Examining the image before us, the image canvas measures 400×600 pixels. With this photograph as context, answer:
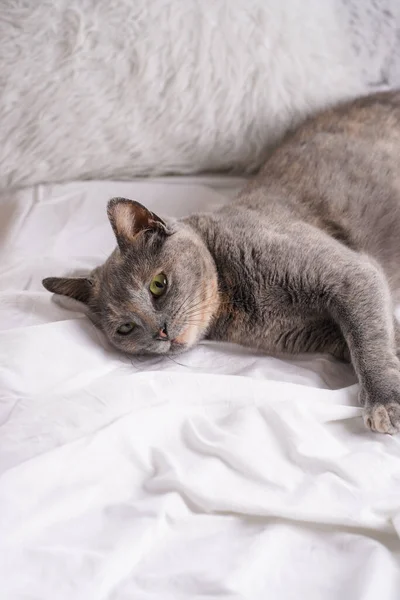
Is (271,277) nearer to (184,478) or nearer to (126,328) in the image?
(126,328)

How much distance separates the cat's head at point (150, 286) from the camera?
1266 mm

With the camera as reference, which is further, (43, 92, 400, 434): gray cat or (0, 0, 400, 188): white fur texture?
(0, 0, 400, 188): white fur texture

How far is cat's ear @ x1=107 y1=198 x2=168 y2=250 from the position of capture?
1270 millimetres

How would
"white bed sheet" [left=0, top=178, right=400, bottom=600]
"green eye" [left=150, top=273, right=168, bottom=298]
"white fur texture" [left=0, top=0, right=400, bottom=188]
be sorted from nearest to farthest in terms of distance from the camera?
"white bed sheet" [left=0, top=178, right=400, bottom=600]
"green eye" [left=150, top=273, right=168, bottom=298]
"white fur texture" [left=0, top=0, right=400, bottom=188]

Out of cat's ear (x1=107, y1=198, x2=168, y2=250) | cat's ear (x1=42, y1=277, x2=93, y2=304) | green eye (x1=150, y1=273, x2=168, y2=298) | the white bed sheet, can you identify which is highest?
cat's ear (x1=107, y1=198, x2=168, y2=250)

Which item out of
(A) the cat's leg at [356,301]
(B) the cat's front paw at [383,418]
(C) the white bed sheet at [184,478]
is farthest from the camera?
(A) the cat's leg at [356,301]

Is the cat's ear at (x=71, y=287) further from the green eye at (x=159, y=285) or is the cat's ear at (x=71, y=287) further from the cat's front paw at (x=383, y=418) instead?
the cat's front paw at (x=383, y=418)

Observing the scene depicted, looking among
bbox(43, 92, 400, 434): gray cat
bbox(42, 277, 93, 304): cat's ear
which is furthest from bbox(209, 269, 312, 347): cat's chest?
bbox(42, 277, 93, 304): cat's ear

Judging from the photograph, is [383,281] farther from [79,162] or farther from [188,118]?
[79,162]

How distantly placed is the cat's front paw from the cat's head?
42 cm

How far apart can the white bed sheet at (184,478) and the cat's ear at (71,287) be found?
93 millimetres

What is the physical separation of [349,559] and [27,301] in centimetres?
88

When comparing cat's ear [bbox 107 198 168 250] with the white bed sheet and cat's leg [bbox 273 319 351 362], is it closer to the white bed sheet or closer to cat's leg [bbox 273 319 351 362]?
the white bed sheet

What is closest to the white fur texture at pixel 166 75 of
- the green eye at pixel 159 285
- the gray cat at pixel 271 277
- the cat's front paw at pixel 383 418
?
the gray cat at pixel 271 277
